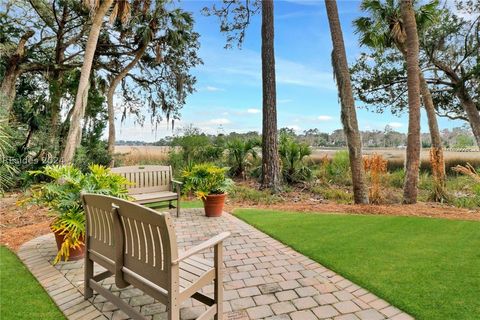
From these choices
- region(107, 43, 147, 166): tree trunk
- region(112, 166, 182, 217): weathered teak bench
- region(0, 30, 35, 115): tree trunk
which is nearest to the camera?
region(112, 166, 182, 217): weathered teak bench

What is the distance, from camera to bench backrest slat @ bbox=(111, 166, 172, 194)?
5504 millimetres

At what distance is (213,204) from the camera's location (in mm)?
5730

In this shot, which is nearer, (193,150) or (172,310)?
(172,310)

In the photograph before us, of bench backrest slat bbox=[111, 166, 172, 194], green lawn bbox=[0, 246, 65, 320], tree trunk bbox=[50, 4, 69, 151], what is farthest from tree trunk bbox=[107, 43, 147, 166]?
green lawn bbox=[0, 246, 65, 320]

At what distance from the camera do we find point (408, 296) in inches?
103

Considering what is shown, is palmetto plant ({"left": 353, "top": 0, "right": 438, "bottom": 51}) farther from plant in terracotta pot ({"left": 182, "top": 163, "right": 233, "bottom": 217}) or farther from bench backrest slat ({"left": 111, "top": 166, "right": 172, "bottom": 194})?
bench backrest slat ({"left": 111, "top": 166, "right": 172, "bottom": 194})

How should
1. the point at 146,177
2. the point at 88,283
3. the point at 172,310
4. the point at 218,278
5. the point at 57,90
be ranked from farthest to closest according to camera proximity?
1. the point at 57,90
2. the point at 146,177
3. the point at 88,283
4. the point at 218,278
5. the point at 172,310

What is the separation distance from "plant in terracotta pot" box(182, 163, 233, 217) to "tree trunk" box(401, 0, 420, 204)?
448 centimetres

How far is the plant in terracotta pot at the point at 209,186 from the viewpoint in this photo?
226 inches

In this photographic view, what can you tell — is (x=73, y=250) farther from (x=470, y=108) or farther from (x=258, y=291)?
(x=470, y=108)

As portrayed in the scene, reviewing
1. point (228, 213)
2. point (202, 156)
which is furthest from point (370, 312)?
point (202, 156)

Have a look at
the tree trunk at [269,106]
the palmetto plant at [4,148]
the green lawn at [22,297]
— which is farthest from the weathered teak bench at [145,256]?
the tree trunk at [269,106]

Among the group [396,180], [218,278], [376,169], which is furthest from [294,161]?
[218,278]

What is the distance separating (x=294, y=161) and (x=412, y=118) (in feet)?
13.2
